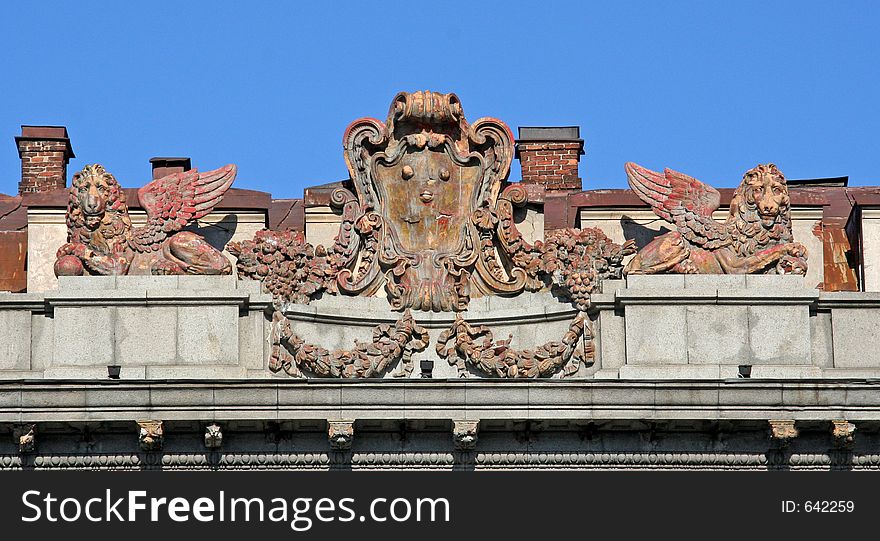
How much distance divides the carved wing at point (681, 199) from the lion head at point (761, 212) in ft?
0.77

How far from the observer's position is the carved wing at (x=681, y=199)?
31.4 meters

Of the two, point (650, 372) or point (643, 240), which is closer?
point (650, 372)

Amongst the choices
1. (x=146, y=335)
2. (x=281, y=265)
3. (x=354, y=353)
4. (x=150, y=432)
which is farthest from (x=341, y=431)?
(x=146, y=335)

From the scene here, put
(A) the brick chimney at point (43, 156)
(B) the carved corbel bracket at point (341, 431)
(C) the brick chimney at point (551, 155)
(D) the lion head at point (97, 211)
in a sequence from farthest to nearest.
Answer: (A) the brick chimney at point (43, 156)
(C) the brick chimney at point (551, 155)
(D) the lion head at point (97, 211)
(B) the carved corbel bracket at point (341, 431)

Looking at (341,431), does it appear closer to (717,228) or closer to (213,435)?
(213,435)

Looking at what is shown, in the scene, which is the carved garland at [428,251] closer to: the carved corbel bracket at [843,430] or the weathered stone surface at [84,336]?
the weathered stone surface at [84,336]

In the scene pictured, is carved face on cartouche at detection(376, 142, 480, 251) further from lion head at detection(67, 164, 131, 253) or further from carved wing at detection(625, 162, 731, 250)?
lion head at detection(67, 164, 131, 253)

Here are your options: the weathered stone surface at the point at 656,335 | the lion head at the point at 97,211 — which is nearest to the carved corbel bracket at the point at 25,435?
the lion head at the point at 97,211

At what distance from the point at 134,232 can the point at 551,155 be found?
22.8 feet

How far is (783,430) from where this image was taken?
29828 mm
